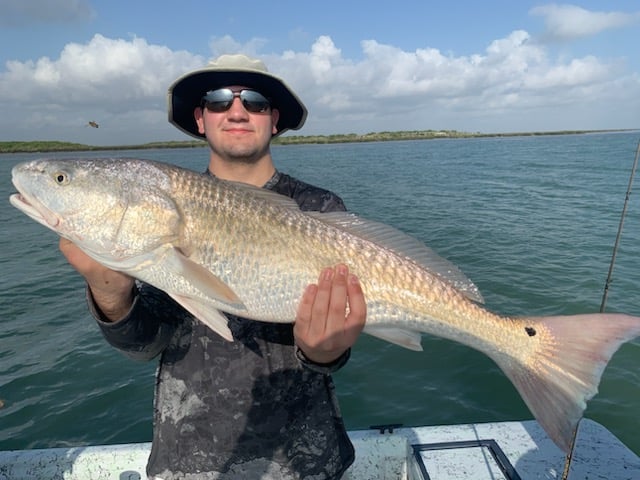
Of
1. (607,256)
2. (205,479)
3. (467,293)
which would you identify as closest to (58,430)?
(205,479)

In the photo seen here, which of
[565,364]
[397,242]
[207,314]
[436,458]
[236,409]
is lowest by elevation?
[436,458]

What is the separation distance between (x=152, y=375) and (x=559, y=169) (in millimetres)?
36053

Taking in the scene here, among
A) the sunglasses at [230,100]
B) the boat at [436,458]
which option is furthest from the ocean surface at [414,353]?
the sunglasses at [230,100]

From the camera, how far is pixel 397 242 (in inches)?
113

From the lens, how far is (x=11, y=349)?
9.02m

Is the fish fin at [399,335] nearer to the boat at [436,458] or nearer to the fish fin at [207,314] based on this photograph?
the fish fin at [207,314]

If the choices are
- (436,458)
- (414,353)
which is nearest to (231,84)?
(436,458)

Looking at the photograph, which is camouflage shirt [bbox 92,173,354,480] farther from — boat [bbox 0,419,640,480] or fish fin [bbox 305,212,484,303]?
boat [bbox 0,419,640,480]

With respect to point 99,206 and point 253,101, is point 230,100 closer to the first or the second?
point 253,101

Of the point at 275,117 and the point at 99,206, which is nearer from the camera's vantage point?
the point at 99,206

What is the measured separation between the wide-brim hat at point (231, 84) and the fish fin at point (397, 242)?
1.16 m

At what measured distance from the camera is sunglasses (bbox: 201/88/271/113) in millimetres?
3160

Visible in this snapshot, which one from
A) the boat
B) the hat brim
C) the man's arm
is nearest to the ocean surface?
the boat

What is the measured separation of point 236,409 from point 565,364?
6.24 ft
